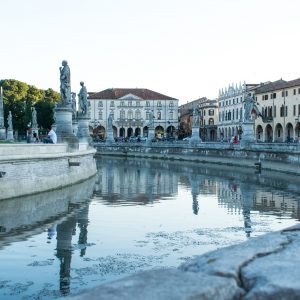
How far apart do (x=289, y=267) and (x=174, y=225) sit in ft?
39.5

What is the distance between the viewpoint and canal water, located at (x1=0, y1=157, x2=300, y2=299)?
1021 centimetres

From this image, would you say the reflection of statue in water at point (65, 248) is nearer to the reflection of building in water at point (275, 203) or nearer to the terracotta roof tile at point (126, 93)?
the reflection of building in water at point (275, 203)

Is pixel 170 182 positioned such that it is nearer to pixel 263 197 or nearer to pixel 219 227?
pixel 263 197

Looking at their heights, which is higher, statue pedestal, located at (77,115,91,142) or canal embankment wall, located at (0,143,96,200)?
statue pedestal, located at (77,115,91,142)

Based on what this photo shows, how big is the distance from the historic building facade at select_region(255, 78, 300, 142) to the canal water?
5379 centimetres

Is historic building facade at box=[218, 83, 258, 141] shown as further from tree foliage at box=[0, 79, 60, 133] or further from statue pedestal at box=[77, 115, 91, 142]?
statue pedestal at box=[77, 115, 91, 142]

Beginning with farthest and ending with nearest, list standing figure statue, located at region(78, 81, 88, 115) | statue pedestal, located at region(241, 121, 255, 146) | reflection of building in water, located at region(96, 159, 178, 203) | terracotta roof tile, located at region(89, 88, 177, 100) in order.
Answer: terracotta roof tile, located at region(89, 88, 177, 100)
statue pedestal, located at region(241, 121, 255, 146)
standing figure statue, located at region(78, 81, 88, 115)
reflection of building in water, located at region(96, 159, 178, 203)

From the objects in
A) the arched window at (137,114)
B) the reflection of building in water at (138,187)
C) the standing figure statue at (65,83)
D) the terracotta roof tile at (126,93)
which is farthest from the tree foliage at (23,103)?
the standing figure statue at (65,83)

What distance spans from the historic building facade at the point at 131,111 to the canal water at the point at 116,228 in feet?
342

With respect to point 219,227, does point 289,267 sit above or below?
above

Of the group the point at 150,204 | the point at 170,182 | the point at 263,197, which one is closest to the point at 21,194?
the point at 150,204

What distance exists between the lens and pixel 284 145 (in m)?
38.4

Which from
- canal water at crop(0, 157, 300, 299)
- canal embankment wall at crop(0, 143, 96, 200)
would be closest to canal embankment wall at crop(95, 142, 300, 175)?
canal water at crop(0, 157, 300, 299)

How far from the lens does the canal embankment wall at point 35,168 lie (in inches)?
758
